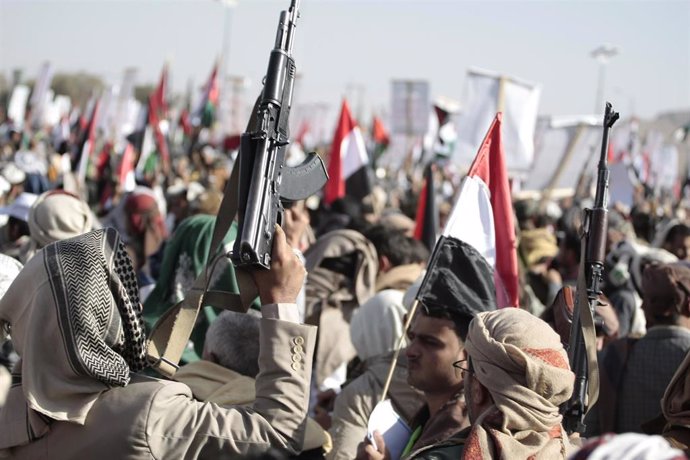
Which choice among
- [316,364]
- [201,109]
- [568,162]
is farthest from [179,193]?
[201,109]

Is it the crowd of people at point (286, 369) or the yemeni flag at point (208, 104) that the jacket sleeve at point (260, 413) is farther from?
the yemeni flag at point (208, 104)

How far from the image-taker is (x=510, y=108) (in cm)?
996

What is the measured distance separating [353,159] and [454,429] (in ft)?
21.8

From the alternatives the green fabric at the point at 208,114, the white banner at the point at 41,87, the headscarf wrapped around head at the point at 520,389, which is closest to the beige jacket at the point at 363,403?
the headscarf wrapped around head at the point at 520,389

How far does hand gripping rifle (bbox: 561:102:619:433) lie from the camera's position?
125 inches

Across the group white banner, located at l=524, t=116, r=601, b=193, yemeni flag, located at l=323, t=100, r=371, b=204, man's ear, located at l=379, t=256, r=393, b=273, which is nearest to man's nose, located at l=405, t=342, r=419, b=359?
man's ear, located at l=379, t=256, r=393, b=273

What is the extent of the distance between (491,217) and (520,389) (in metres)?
1.69

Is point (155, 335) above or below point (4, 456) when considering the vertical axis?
above

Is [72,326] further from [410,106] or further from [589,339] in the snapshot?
[410,106]

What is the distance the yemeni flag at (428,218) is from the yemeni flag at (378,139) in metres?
11.0

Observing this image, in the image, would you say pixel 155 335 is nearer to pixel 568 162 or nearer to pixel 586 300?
pixel 586 300

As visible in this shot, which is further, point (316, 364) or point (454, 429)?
point (316, 364)

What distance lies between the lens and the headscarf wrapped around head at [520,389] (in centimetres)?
242

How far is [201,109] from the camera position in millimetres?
19078
